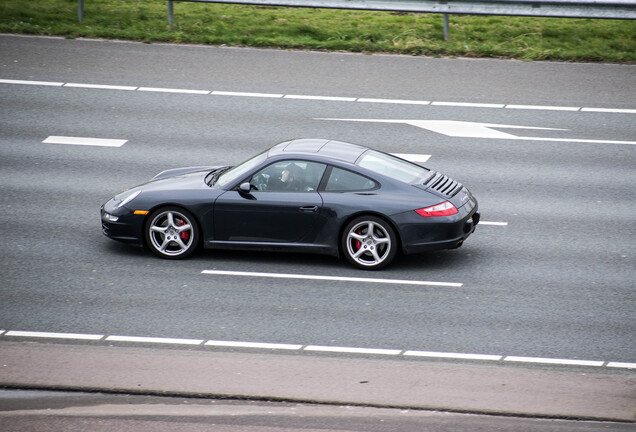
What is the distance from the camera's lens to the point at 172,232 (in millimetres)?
11492

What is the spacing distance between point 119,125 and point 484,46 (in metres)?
8.19

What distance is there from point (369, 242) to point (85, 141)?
649 centimetres

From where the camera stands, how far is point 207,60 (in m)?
19.5

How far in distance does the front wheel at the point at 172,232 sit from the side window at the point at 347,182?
1757 millimetres

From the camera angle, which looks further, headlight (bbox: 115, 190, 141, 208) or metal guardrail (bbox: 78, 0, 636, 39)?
metal guardrail (bbox: 78, 0, 636, 39)

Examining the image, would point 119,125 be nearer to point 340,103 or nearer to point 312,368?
point 340,103

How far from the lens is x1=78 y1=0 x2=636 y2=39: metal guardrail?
19.7 metres

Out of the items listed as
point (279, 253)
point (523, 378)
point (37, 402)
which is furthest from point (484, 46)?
point (37, 402)

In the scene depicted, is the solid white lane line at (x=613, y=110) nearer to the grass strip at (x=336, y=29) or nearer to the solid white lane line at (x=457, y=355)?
the grass strip at (x=336, y=29)

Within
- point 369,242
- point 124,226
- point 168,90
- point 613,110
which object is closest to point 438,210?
point 369,242

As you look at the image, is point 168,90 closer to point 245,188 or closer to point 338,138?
point 338,138

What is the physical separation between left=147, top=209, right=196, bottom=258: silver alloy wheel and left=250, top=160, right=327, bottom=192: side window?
978mm

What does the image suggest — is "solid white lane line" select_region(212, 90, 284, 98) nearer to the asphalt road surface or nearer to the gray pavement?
the asphalt road surface

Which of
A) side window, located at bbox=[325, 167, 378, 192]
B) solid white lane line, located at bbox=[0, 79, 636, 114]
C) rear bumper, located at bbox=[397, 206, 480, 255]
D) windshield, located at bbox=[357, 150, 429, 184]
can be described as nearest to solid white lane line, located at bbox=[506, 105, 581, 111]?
solid white lane line, located at bbox=[0, 79, 636, 114]
